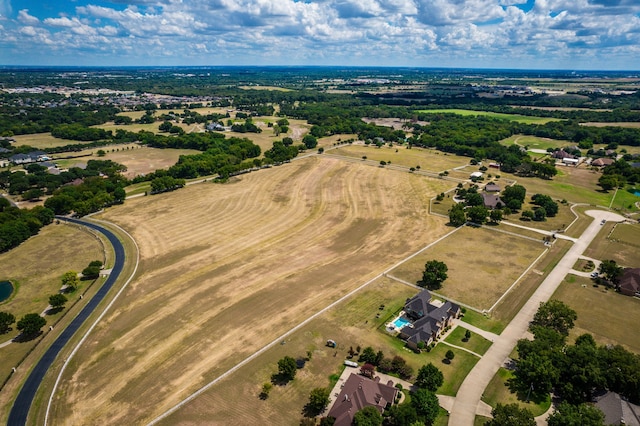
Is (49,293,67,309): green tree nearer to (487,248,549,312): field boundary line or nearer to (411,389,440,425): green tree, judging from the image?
(411,389,440,425): green tree

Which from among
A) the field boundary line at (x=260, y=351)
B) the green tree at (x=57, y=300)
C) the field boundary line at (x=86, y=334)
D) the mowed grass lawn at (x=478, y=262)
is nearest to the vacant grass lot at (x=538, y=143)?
the mowed grass lawn at (x=478, y=262)

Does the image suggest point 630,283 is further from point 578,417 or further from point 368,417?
point 368,417

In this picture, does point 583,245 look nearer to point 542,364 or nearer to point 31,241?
point 542,364

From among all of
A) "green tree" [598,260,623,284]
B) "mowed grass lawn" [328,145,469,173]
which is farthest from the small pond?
"mowed grass lawn" [328,145,469,173]

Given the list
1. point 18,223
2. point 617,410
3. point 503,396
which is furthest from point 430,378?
point 18,223

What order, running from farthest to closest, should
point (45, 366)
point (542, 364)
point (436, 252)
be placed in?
point (436, 252)
point (45, 366)
point (542, 364)

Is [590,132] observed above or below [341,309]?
above

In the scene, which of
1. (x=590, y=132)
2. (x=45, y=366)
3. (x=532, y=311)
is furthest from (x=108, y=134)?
(x=590, y=132)
